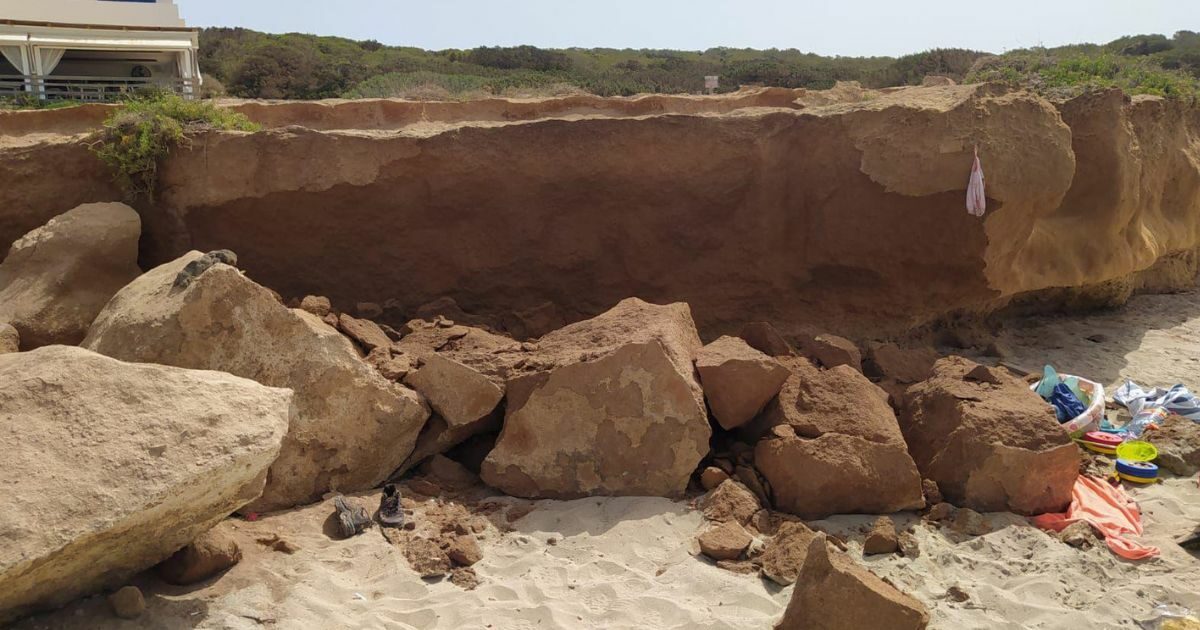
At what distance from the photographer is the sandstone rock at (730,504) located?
3.94 metres

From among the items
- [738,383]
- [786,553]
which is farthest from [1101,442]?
[786,553]

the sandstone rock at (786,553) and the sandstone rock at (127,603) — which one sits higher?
the sandstone rock at (127,603)

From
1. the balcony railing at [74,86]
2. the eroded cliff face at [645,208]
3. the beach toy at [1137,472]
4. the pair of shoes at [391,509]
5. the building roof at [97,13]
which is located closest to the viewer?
A: the pair of shoes at [391,509]

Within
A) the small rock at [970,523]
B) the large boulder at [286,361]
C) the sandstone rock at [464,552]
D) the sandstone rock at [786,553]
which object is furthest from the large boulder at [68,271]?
the small rock at [970,523]

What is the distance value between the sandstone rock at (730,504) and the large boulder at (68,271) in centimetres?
325

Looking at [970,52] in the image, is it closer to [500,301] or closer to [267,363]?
[500,301]

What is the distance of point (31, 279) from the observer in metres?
4.93

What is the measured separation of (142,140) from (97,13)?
1541cm

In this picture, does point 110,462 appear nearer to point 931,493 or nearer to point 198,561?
point 198,561

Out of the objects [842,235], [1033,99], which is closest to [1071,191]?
[1033,99]

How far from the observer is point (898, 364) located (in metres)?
5.18

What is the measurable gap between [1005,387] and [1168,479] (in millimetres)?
876

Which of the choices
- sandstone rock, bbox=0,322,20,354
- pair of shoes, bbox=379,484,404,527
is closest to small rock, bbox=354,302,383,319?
pair of shoes, bbox=379,484,404,527

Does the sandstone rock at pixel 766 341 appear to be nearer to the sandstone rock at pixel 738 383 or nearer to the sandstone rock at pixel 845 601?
the sandstone rock at pixel 738 383
